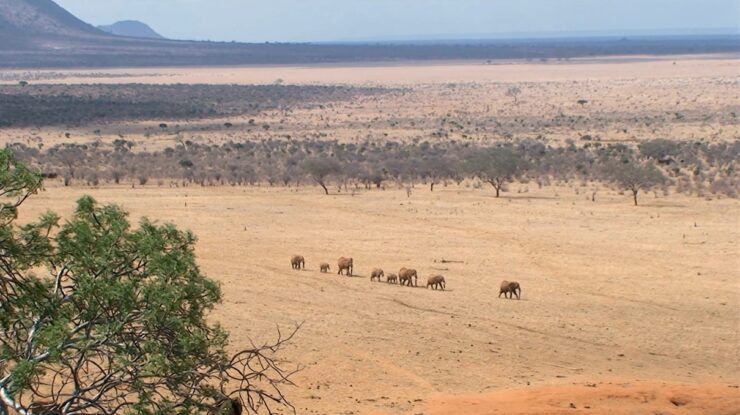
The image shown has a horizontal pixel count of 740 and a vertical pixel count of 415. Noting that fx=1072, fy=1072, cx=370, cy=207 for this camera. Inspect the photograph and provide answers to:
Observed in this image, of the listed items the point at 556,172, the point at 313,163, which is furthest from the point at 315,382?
the point at 556,172

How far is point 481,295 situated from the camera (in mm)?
24875

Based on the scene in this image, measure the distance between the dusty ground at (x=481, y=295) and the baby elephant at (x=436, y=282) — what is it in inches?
9.7

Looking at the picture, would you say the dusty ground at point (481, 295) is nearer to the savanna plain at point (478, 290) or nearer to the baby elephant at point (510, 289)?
the savanna plain at point (478, 290)

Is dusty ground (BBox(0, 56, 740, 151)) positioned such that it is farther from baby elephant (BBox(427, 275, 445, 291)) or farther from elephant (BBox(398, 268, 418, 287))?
baby elephant (BBox(427, 275, 445, 291))

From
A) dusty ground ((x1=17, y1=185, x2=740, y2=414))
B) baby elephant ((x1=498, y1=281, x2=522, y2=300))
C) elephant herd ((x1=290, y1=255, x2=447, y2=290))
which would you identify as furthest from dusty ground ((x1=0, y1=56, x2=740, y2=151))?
baby elephant ((x1=498, y1=281, x2=522, y2=300))

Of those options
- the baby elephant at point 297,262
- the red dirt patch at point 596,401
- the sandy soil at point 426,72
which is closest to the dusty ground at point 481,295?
the red dirt patch at point 596,401

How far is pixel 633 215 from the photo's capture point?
123 feet

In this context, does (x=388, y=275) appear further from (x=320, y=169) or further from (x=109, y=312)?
(x=320, y=169)

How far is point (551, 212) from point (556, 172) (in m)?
11.7

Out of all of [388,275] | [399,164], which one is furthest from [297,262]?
[399,164]

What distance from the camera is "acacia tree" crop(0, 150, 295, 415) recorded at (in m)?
10.1

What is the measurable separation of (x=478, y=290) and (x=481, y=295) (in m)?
0.60

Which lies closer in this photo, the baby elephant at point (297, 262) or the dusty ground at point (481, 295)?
the dusty ground at point (481, 295)

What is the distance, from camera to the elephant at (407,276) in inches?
1000
